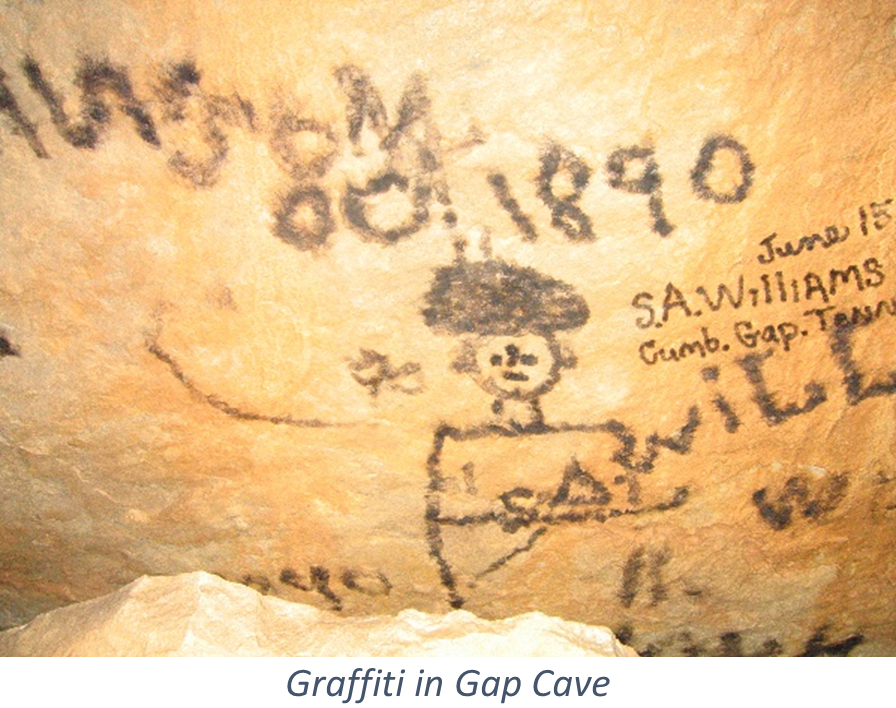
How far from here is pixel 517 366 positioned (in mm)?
1383

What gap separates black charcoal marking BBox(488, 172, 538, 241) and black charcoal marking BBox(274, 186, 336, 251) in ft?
0.88

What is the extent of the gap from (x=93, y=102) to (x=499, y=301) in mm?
716

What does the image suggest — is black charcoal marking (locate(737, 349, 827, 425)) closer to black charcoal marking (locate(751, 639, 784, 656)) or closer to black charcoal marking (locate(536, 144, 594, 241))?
black charcoal marking (locate(536, 144, 594, 241))

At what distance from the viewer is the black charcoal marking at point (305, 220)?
129 cm

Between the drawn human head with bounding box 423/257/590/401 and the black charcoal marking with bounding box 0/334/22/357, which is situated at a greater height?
the drawn human head with bounding box 423/257/590/401

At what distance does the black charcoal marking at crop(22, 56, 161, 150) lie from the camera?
124 cm

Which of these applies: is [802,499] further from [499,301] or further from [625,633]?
[499,301]

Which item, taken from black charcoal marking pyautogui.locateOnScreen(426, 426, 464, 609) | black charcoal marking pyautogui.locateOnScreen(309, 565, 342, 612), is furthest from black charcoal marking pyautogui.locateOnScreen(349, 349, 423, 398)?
black charcoal marking pyautogui.locateOnScreen(309, 565, 342, 612)

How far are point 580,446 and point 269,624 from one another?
0.70 m

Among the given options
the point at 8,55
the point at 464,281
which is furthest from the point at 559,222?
the point at 8,55

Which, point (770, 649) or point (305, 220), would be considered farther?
point (770, 649)
